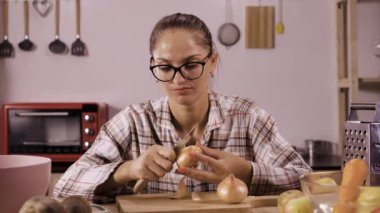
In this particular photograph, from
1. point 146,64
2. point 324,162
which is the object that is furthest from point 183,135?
point 146,64

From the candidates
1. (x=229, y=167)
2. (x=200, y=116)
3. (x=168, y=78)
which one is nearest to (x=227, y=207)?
(x=229, y=167)

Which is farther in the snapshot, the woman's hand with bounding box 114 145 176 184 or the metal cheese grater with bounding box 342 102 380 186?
the woman's hand with bounding box 114 145 176 184

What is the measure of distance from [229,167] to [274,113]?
1800 millimetres

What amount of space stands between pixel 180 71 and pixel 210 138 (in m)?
0.31

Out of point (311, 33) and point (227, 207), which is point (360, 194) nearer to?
point (227, 207)

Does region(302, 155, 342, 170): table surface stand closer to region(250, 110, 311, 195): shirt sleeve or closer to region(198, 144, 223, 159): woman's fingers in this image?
region(250, 110, 311, 195): shirt sleeve

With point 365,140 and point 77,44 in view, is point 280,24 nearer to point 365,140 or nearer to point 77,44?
point 77,44

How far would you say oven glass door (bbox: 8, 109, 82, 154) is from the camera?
274cm

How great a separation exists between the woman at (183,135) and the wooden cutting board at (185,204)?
0.07m

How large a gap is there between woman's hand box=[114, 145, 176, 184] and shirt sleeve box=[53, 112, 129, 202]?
0.39ft

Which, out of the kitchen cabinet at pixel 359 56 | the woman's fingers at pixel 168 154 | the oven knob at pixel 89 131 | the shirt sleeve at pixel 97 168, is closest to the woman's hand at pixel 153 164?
the woman's fingers at pixel 168 154

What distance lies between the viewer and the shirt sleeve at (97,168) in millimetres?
1485

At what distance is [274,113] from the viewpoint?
3133mm

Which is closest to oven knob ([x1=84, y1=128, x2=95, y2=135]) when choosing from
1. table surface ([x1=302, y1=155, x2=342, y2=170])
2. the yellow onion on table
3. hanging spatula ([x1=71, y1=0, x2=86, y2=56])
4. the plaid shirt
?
hanging spatula ([x1=71, y1=0, x2=86, y2=56])
